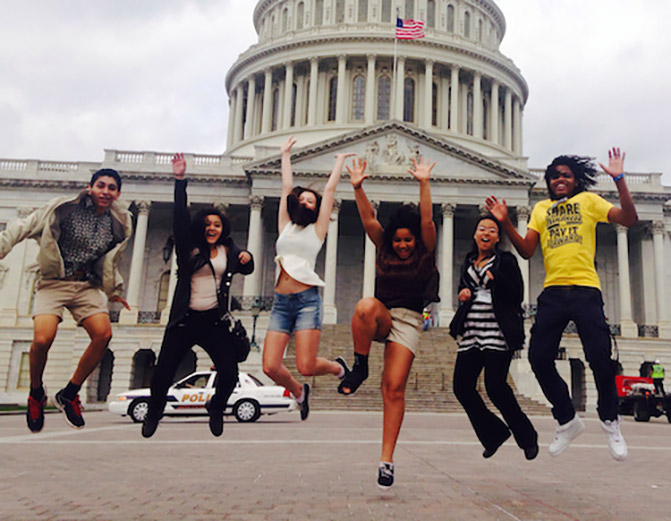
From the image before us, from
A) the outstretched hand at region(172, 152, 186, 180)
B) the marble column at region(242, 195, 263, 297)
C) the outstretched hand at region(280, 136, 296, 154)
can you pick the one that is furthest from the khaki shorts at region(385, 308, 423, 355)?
the marble column at region(242, 195, 263, 297)

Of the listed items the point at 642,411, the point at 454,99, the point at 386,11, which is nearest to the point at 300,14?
the point at 386,11

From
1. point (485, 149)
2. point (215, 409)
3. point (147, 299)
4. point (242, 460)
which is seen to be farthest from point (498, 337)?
point (485, 149)

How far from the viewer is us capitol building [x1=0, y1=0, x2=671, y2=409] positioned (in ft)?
149

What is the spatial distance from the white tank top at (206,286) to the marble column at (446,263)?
128 feet

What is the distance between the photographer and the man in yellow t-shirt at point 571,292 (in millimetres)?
6035

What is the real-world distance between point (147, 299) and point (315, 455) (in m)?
43.3

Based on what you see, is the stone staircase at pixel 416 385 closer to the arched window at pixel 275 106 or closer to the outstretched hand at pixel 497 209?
the outstretched hand at pixel 497 209

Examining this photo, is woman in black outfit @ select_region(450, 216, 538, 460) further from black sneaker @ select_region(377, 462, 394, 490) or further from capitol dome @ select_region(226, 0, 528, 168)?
capitol dome @ select_region(226, 0, 528, 168)

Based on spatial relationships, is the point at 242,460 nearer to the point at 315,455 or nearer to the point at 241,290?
the point at 315,455

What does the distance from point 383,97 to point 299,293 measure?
60518 mm

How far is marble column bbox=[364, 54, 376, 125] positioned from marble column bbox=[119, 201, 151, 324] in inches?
894

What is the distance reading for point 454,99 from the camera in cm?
6500

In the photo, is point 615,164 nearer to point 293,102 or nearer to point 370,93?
point 370,93

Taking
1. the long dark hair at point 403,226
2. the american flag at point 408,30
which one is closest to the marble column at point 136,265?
the american flag at point 408,30
